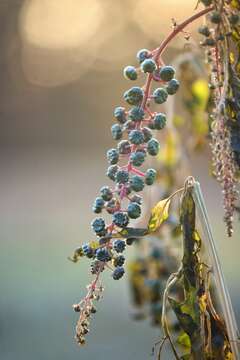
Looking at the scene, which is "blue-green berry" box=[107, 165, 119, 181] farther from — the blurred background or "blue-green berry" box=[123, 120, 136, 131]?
the blurred background

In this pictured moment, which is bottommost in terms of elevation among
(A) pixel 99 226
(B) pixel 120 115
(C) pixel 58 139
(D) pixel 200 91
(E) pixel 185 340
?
(E) pixel 185 340

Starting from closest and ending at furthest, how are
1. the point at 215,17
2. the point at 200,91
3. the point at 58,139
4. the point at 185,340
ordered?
the point at 215,17
the point at 185,340
the point at 200,91
the point at 58,139

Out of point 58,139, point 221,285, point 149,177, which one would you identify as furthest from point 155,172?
point 58,139

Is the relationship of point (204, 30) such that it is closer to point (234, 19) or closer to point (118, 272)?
point (234, 19)

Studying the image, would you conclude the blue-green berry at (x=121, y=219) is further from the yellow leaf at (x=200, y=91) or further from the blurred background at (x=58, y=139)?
the blurred background at (x=58, y=139)

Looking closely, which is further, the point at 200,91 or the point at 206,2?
the point at 200,91

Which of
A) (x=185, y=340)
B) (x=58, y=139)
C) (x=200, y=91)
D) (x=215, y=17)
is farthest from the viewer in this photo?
(x=58, y=139)

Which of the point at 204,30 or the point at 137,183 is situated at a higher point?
the point at 204,30
